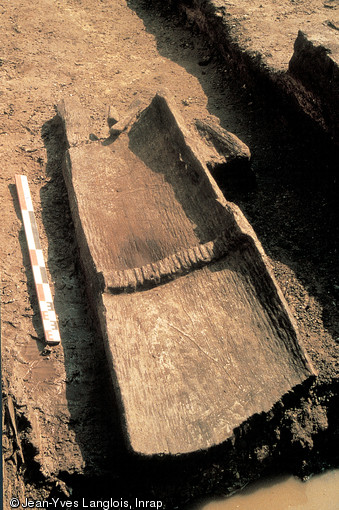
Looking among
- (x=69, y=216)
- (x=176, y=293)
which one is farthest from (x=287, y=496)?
(x=69, y=216)

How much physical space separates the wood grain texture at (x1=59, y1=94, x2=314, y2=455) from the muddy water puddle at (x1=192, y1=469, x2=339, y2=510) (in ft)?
2.02

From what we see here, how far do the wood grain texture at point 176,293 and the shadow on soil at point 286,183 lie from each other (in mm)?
551

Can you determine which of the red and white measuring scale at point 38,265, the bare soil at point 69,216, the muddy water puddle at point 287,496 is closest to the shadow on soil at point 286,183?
the bare soil at point 69,216

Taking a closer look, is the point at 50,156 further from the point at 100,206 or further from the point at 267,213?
the point at 267,213

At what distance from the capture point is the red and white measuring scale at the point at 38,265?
3.30m

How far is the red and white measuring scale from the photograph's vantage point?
330 centimetres

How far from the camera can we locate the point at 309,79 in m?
4.01

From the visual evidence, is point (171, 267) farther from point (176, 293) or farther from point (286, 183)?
point (286, 183)

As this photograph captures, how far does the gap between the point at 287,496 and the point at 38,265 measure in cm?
224

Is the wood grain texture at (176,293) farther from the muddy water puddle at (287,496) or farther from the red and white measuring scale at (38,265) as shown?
the muddy water puddle at (287,496)

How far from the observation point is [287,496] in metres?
2.99

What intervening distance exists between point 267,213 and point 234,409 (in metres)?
1.86

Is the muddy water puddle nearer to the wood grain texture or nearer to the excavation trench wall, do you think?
the wood grain texture

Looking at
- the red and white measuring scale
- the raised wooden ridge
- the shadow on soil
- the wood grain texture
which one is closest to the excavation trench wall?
the shadow on soil
